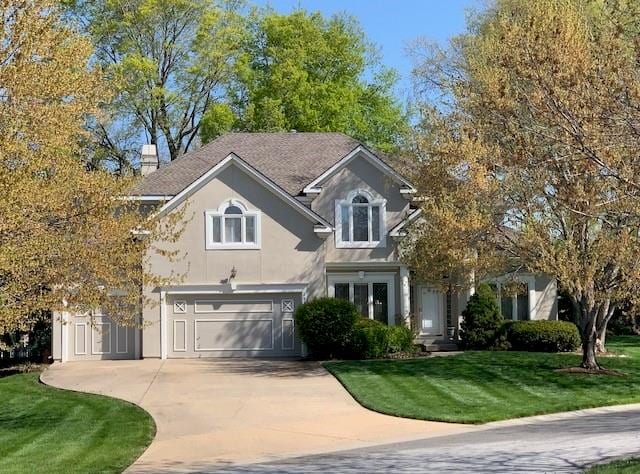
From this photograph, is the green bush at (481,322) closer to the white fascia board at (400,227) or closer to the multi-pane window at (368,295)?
the multi-pane window at (368,295)

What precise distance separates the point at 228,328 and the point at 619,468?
58.0 ft

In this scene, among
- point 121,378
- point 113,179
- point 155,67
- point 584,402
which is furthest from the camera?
point 155,67

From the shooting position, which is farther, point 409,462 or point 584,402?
point 584,402

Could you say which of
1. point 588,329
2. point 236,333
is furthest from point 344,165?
point 588,329

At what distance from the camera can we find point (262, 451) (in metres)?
13.0

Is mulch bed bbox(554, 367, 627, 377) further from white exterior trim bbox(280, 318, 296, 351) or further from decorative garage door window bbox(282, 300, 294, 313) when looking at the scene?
decorative garage door window bbox(282, 300, 294, 313)

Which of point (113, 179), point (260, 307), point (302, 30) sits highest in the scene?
point (302, 30)

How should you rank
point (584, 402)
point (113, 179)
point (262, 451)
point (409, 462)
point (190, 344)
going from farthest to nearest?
point (190, 344) → point (584, 402) → point (113, 179) → point (262, 451) → point (409, 462)

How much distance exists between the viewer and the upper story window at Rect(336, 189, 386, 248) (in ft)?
92.3

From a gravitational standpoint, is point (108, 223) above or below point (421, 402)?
above

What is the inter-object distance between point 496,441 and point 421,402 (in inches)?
173

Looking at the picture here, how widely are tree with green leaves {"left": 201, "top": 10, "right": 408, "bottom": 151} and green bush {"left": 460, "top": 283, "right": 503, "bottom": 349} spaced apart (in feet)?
44.9

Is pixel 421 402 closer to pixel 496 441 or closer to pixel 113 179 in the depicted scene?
pixel 496 441

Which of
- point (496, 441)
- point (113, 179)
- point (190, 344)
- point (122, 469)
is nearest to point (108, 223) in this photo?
point (113, 179)
